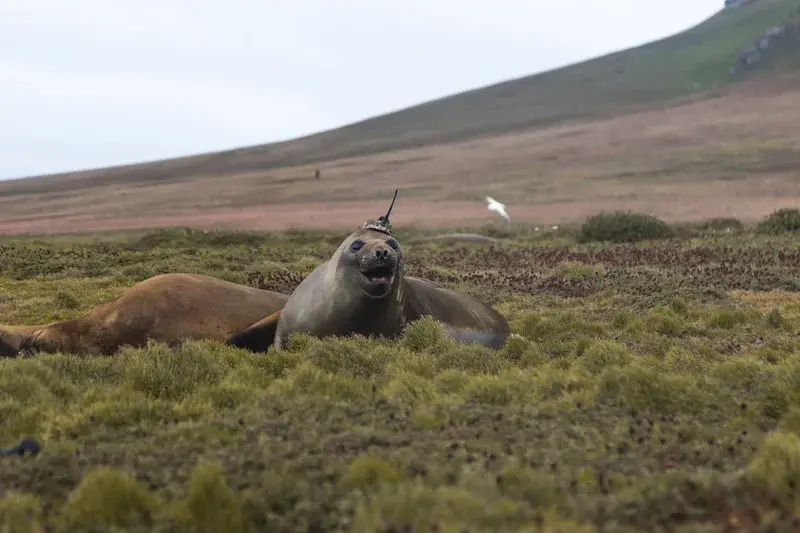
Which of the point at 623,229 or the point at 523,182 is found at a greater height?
the point at 623,229

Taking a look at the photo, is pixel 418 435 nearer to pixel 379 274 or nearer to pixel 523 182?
pixel 379 274

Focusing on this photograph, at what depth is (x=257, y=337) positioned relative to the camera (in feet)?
30.3

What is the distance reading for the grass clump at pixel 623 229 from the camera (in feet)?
98.9

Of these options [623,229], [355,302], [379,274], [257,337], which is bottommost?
[623,229]

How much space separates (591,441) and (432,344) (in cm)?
367

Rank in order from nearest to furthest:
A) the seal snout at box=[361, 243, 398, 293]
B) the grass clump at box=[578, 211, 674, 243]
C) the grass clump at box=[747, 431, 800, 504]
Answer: the grass clump at box=[747, 431, 800, 504]
the seal snout at box=[361, 243, 398, 293]
the grass clump at box=[578, 211, 674, 243]

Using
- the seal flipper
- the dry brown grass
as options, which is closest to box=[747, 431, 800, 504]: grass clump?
the seal flipper

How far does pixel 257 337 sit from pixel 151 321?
1267 mm

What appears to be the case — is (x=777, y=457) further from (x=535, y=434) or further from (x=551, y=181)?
(x=551, y=181)

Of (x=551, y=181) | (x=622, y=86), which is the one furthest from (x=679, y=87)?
(x=551, y=181)

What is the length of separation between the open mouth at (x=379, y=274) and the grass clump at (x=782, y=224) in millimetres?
22722

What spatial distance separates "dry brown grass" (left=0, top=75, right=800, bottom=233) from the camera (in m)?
60.2

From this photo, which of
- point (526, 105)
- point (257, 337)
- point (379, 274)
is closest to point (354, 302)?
point (379, 274)

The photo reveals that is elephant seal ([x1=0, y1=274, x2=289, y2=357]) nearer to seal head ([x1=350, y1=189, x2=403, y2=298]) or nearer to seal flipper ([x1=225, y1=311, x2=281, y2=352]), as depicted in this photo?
seal flipper ([x1=225, y1=311, x2=281, y2=352])
